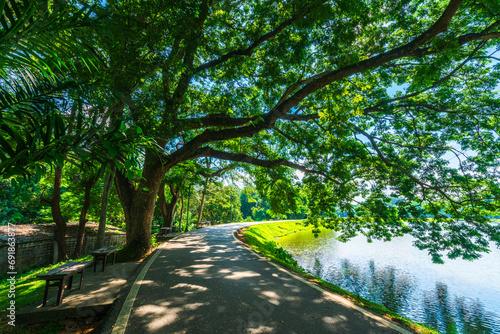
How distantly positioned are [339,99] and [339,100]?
0.39 ft

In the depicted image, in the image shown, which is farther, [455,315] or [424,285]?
[424,285]

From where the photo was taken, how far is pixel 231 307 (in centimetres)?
381

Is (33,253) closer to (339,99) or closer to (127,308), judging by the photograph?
(127,308)

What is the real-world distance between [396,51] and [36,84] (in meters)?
6.83

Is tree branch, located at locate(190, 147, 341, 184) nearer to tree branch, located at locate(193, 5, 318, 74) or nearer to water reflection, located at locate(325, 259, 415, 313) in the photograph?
tree branch, located at locate(193, 5, 318, 74)

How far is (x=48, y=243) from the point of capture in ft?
42.2

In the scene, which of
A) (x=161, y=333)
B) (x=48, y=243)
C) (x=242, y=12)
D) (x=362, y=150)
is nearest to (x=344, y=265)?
(x=362, y=150)

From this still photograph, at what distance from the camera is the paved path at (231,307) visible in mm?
3209

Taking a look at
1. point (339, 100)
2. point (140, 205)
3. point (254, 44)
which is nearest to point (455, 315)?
point (339, 100)

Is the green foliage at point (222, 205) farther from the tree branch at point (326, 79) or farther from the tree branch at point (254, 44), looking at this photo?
the tree branch at point (254, 44)

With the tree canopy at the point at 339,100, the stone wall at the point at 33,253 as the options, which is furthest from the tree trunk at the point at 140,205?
the stone wall at the point at 33,253

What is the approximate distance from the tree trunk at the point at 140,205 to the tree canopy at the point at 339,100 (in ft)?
0.13

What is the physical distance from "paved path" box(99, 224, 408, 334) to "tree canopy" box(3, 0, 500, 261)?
3551mm

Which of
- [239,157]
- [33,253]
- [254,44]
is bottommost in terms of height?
[33,253]
